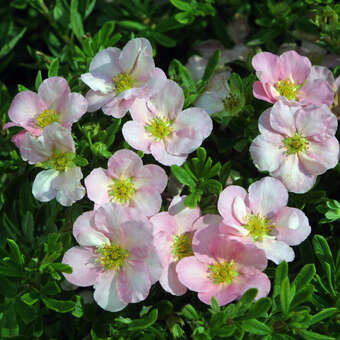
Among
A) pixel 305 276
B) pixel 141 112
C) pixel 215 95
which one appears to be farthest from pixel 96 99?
pixel 305 276

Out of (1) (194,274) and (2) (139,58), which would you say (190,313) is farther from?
(2) (139,58)

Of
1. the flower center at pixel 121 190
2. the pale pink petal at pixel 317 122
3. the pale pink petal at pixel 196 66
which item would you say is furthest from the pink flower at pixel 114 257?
the pale pink petal at pixel 196 66

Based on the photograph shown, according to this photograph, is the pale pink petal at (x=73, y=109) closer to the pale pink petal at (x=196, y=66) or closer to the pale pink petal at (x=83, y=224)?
the pale pink petal at (x=83, y=224)

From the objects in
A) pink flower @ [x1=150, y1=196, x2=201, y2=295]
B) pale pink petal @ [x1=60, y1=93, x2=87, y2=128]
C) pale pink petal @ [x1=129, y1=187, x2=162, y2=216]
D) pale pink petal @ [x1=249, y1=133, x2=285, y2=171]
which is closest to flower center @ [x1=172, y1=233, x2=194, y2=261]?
pink flower @ [x1=150, y1=196, x2=201, y2=295]

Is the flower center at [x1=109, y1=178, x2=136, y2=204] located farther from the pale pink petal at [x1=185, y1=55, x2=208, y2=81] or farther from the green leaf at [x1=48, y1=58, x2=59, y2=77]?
the pale pink petal at [x1=185, y1=55, x2=208, y2=81]

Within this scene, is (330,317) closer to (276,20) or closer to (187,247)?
(187,247)

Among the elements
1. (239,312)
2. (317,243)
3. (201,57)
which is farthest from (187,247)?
(201,57)

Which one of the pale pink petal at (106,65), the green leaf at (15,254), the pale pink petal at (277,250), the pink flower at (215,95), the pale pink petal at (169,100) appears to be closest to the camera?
the pale pink petal at (277,250)
